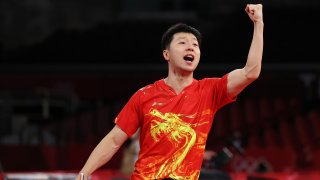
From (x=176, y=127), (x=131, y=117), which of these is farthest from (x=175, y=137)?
(x=131, y=117)

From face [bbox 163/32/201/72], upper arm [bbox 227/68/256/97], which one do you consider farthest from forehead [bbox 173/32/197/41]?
upper arm [bbox 227/68/256/97]

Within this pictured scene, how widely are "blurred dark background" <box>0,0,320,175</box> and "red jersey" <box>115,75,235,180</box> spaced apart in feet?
29.0

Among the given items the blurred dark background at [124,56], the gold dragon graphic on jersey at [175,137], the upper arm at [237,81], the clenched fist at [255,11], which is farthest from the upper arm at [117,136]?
the blurred dark background at [124,56]

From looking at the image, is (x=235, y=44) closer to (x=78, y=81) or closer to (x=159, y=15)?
(x=159, y=15)

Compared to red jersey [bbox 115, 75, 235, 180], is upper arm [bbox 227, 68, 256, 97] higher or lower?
higher

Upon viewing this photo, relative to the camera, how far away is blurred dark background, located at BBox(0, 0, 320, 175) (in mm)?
13562

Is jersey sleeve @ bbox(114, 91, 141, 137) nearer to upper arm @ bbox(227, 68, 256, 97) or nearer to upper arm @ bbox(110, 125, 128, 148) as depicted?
upper arm @ bbox(110, 125, 128, 148)

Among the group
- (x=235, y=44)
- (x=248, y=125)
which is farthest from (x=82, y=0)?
(x=248, y=125)

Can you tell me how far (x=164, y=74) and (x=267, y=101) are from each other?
2.22 m

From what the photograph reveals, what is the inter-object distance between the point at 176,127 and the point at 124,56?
9.86 meters

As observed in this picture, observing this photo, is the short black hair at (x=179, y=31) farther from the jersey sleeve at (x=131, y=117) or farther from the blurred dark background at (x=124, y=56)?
the blurred dark background at (x=124, y=56)

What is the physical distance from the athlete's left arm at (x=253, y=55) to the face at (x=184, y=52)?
0.25 meters

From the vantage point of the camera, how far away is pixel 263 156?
1138 cm

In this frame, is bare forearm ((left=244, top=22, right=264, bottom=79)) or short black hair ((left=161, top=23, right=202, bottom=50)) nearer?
bare forearm ((left=244, top=22, right=264, bottom=79))
